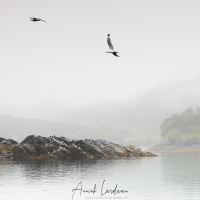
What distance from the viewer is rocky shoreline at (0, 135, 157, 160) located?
397 ft

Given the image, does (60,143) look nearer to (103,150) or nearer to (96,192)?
(103,150)

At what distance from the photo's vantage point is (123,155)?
135 m

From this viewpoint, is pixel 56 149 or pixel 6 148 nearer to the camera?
pixel 56 149

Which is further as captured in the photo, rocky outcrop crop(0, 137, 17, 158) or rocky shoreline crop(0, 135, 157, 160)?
rocky outcrop crop(0, 137, 17, 158)

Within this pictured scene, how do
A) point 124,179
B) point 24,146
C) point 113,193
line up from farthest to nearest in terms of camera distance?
point 24,146 → point 124,179 → point 113,193

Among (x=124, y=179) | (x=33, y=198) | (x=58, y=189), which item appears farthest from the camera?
(x=124, y=179)

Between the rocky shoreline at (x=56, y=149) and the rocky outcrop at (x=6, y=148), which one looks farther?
the rocky outcrop at (x=6, y=148)

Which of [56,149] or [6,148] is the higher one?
[6,148]

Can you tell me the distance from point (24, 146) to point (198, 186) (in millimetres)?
75773

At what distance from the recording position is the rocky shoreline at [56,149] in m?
121

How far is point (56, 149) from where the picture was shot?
12438 centimetres

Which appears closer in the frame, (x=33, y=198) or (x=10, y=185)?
(x=33, y=198)

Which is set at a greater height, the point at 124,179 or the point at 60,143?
the point at 60,143

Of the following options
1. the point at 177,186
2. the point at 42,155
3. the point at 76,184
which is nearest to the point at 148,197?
the point at 177,186
